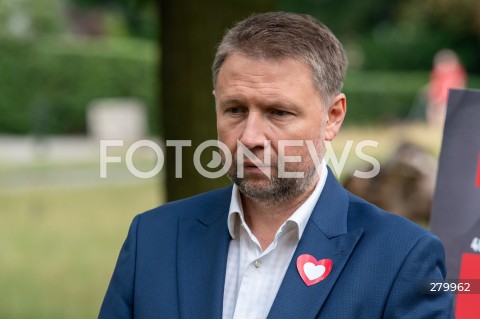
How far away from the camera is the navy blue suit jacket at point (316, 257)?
7.73 feet

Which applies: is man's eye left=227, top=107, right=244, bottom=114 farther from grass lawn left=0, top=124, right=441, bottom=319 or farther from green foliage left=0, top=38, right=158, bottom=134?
green foliage left=0, top=38, right=158, bottom=134

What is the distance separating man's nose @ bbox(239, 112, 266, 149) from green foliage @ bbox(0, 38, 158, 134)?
2022 centimetres

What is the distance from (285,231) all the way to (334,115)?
0.34 meters

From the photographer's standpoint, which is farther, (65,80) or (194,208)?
(65,80)

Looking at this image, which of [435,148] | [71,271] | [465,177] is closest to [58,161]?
[435,148]

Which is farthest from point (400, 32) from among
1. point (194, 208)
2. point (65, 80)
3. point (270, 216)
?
point (270, 216)

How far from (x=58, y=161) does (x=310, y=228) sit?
15.5 meters

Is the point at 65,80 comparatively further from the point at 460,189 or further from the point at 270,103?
the point at 270,103

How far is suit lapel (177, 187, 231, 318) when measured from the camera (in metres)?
2.47

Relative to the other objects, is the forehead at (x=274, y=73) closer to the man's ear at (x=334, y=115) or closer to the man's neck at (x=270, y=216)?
the man's ear at (x=334, y=115)

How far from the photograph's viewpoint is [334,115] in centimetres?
257

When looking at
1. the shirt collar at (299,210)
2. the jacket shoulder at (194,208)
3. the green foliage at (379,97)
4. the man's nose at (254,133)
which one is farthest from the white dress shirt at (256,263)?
the green foliage at (379,97)

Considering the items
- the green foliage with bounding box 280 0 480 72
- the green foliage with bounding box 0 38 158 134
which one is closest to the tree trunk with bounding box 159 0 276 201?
the green foliage with bounding box 0 38 158 134

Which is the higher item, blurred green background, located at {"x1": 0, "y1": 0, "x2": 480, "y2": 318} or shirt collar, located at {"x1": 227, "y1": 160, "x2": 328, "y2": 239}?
shirt collar, located at {"x1": 227, "y1": 160, "x2": 328, "y2": 239}
